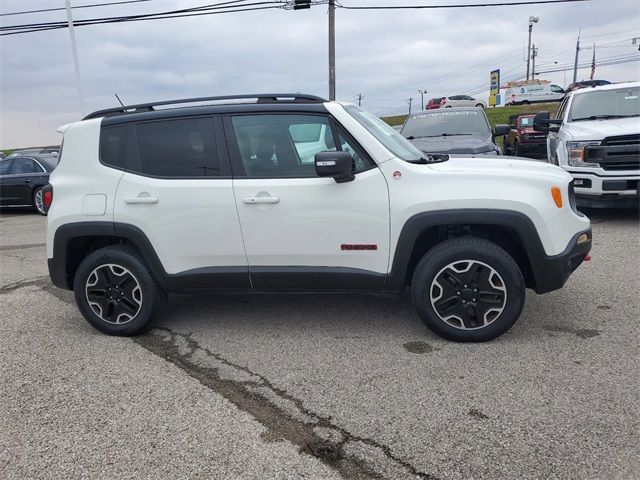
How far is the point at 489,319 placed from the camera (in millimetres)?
3855

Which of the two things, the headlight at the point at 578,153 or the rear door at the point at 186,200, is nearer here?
the rear door at the point at 186,200

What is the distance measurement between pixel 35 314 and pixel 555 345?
4.62 m

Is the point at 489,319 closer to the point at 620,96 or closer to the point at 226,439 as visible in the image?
the point at 226,439

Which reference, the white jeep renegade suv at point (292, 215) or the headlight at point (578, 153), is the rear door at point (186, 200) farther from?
the headlight at point (578, 153)

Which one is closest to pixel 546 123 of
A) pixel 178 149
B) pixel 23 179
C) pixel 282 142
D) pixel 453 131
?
pixel 453 131

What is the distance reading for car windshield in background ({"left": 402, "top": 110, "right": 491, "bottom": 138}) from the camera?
378 inches

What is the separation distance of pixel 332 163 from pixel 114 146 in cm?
189

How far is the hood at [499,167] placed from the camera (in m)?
3.85

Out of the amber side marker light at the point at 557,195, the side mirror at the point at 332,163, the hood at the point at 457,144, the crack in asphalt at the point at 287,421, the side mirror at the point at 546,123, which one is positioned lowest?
the crack in asphalt at the point at 287,421

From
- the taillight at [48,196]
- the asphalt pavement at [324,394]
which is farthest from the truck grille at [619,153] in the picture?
the taillight at [48,196]

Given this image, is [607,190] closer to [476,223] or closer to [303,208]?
[476,223]

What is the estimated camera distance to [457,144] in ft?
28.4

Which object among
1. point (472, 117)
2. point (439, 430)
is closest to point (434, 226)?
point (439, 430)

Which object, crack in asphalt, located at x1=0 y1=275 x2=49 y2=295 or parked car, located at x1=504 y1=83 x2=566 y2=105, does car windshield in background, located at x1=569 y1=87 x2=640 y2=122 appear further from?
parked car, located at x1=504 y1=83 x2=566 y2=105
